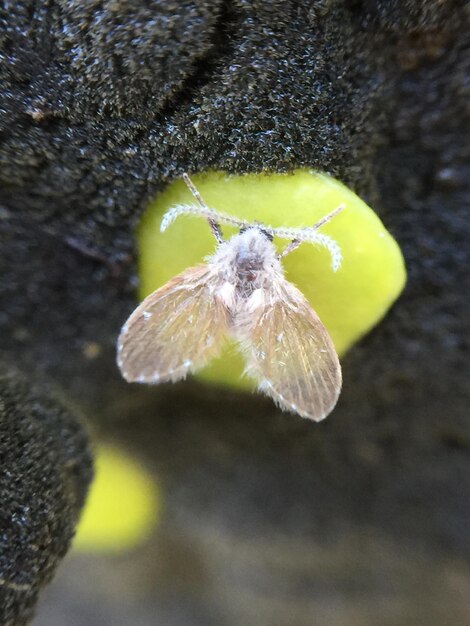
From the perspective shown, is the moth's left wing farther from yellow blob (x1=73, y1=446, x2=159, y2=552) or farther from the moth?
yellow blob (x1=73, y1=446, x2=159, y2=552)

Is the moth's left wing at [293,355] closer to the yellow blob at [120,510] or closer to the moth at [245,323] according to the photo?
the moth at [245,323]

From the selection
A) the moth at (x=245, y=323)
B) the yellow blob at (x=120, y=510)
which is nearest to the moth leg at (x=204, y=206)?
the moth at (x=245, y=323)

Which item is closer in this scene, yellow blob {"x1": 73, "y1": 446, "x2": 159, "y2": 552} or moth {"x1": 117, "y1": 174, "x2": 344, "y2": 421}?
moth {"x1": 117, "y1": 174, "x2": 344, "y2": 421}

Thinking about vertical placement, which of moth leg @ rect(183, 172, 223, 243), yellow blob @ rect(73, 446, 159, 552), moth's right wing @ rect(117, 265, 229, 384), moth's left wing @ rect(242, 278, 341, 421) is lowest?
yellow blob @ rect(73, 446, 159, 552)

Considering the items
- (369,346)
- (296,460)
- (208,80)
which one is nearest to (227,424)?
(296,460)

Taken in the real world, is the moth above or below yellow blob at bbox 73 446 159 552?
above

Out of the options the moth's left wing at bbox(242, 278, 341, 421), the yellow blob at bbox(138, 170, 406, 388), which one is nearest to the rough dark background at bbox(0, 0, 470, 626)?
the yellow blob at bbox(138, 170, 406, 388)

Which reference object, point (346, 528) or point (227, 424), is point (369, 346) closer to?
point (227, 424)
